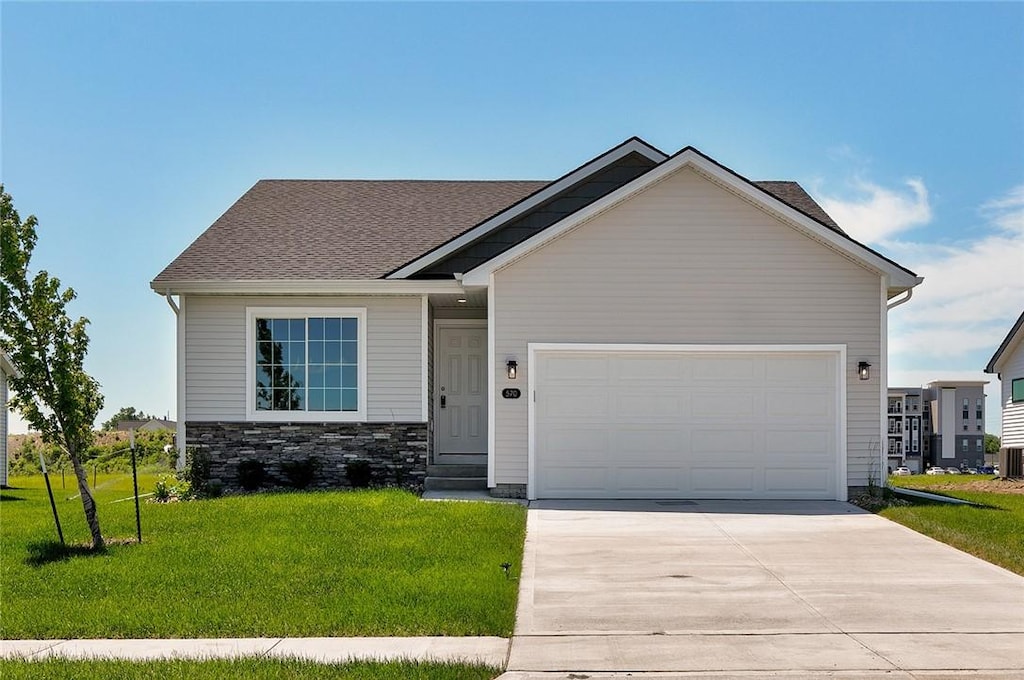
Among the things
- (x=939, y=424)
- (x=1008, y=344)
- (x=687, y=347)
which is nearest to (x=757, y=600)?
(x=687, y=347)

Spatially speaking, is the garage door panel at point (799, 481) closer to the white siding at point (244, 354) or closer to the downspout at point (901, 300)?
the downspout at point (901, 300)

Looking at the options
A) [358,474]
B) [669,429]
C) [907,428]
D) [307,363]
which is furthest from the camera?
[907,428]

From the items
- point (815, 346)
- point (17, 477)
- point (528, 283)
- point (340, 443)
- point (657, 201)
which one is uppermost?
point (657, 201)

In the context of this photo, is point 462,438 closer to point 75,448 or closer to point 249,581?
point 75,448

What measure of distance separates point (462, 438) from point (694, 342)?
4.32 meters

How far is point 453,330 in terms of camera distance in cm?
1644

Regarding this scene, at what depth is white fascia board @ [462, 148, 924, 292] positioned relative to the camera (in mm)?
13891

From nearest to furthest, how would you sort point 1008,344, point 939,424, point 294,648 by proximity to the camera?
point 294,648, point 1008,344, point 939,424

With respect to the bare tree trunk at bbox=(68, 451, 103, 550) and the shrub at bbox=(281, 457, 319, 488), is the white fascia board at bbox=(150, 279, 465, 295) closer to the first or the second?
the shrub at bbox=(281, 457, 319, 488)

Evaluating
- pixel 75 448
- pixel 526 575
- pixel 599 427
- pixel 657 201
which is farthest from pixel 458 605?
pixel 657 201

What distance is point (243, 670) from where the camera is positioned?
5.99 m

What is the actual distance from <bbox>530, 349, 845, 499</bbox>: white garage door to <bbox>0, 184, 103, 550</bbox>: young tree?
6.17m

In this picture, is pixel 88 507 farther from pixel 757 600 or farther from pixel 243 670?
pixel 757 600

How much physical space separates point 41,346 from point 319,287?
5.19 meters
